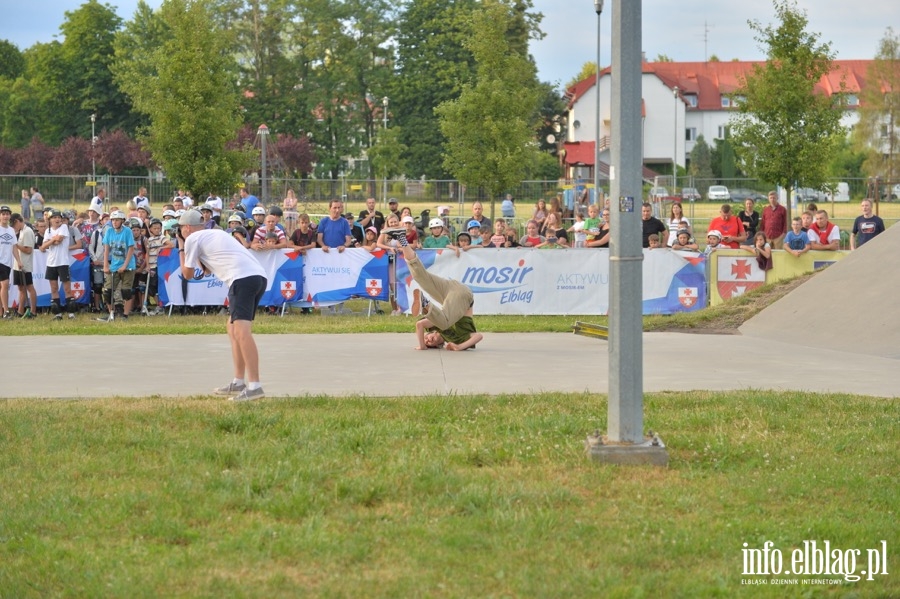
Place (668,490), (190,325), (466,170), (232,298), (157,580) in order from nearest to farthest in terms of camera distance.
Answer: (157,580) < (668,490) < (232,298) < (190,325) < (466,170)

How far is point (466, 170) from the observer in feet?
119

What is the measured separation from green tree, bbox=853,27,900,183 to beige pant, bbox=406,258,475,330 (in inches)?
3271

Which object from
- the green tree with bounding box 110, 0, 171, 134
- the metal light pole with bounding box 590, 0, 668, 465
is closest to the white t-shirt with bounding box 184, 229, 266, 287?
the metal light pole with bounding box 590, 0, 668, 465

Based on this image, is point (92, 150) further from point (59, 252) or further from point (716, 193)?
point (59, 252)

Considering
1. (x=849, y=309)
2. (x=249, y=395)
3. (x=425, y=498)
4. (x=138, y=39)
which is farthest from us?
(x=138, y=39)

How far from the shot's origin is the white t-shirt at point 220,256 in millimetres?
10609

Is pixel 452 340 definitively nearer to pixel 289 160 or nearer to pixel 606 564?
pixel 606 564

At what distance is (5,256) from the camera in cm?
1927

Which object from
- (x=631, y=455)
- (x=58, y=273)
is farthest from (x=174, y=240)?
(x=631, y=455)

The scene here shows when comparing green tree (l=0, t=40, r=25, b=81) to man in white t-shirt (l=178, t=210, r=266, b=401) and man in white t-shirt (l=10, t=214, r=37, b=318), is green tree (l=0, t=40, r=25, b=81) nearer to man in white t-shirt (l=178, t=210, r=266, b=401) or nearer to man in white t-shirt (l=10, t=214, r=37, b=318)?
man in white t-shirt (l=10, t=214, r=37, b=318)

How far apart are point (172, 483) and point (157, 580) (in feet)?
5.82

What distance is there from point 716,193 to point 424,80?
37433mm

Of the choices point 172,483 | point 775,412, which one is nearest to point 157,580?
point 172,483

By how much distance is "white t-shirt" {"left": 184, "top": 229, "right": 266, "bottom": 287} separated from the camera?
10609 millimetres
